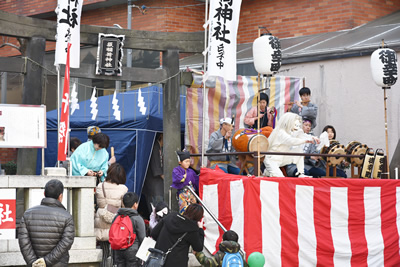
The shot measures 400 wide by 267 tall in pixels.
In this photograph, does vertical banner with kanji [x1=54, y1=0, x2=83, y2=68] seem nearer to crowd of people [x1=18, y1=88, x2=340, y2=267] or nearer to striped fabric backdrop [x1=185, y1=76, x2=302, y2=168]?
crowd of people [x1=18, y1=88, x2=340, y2=267]

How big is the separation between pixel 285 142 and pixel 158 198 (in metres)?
3.52

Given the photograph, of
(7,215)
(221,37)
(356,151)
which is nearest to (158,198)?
(221,37)

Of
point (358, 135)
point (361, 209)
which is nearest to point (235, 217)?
point (361, 209)

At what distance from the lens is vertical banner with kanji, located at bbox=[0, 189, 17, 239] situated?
9.82 meters

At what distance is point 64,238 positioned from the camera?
8.12 m

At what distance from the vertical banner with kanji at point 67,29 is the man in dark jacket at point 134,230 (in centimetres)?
335

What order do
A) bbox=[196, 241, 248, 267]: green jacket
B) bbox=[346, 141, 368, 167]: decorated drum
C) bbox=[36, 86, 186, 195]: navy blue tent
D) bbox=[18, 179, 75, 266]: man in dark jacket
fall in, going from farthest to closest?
bbox=[36, 86, 186, 195]: navy blue tent < bbox=[346, 141, 368, 167]: decorated drum < bbox=[196, 241, 248, 267]: green jacket < bbox=[18, 179, 75, 266]: man in dark jacket

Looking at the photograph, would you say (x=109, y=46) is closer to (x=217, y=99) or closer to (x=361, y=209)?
(x=217, y=99)

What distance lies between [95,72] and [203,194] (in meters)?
3.06

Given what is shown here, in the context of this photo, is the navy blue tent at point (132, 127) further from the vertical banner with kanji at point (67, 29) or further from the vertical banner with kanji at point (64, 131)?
the vertical banner with kanji at point (64, 131)

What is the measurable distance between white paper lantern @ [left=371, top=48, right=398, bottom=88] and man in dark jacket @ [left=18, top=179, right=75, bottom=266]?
23.8 feet

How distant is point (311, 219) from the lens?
11.2 metres

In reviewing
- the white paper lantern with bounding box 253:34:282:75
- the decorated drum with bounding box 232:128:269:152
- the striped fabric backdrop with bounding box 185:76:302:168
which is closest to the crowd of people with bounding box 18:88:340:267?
the decorated drum with bounding box 232:128:269:152

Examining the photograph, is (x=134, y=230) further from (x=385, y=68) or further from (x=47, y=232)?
(x=385, y=68)
